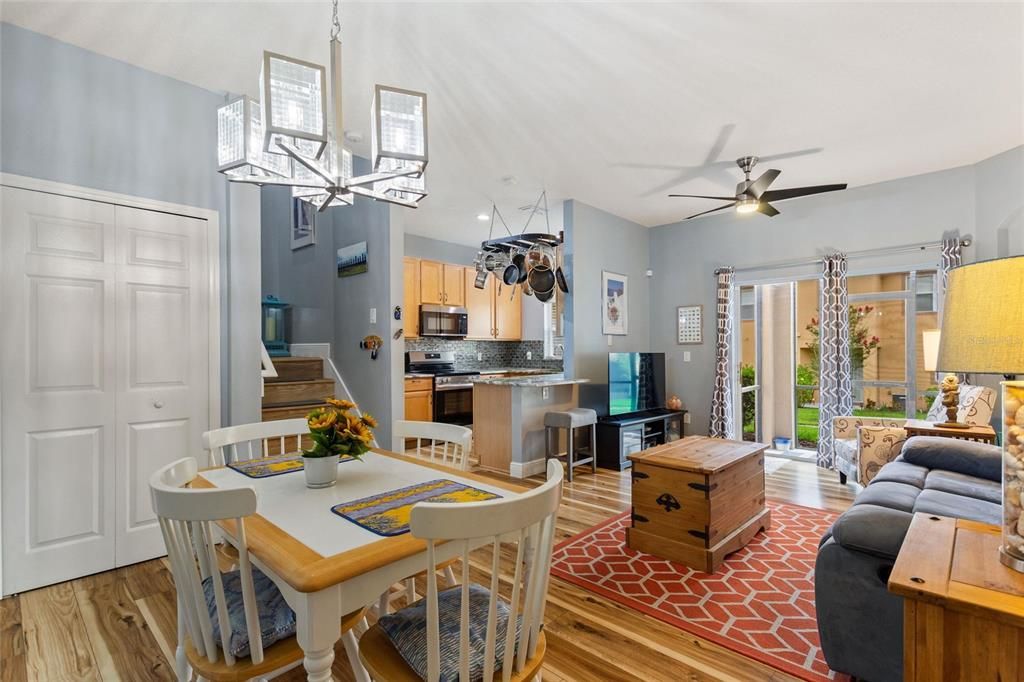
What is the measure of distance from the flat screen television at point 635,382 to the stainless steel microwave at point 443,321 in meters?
2.36

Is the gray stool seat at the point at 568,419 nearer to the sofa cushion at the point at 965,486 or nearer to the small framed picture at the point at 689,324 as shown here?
the small framed picture at the point at 689,324

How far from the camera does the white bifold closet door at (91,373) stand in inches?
93.4

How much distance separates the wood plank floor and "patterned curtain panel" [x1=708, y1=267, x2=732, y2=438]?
11.8 feet

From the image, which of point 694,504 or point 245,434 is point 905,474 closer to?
point 694,504

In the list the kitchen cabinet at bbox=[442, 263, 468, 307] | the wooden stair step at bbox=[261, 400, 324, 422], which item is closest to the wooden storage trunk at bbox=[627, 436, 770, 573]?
the wooden stair step at bbox=[261, 400, 324, 422]

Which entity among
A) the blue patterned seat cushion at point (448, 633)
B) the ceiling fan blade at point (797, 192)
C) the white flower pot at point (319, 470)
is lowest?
the blue patterned seat cushion at point (448, 633)

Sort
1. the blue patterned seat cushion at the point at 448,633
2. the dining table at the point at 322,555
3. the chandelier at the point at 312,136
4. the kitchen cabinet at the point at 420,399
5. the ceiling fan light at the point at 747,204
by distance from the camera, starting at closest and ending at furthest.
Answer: the dining table at the point at 322,555 < the blue patterned seat cushion at the point at 448,633 < the chandelier at the point at 312,136 < the ceiling fan light at the point at 747,204 < the kitchen cabinet at the point at 420,399

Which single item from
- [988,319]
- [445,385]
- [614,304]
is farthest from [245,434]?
[614,304]

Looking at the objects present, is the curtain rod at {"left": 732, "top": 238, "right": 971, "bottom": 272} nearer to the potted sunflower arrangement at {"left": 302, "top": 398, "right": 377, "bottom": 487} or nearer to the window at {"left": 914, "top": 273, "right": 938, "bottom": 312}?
the window at {"left": 914, "top": 273, "right": 938, "bottom": 312}

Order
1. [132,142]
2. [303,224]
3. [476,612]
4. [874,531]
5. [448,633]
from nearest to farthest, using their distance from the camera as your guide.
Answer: [448,633] → [476,612] → [874,531] → [132,142] → [303,224]

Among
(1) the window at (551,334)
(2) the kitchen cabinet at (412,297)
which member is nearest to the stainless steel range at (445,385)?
(2) the kitchen cabinet at (412,297)

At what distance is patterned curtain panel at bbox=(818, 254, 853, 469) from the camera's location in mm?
4680

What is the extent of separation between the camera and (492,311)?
719 cm

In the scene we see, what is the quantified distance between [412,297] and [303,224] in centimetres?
159
